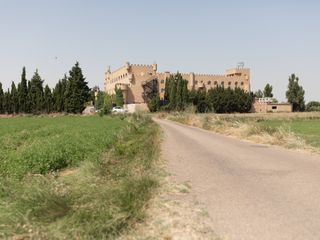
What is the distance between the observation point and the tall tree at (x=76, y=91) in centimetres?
9512

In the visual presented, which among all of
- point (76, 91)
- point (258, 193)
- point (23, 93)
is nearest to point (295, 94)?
point (76, 91)

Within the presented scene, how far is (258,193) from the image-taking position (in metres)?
8.62

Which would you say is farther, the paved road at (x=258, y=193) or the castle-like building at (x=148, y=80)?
the castle-like building at (x=148, y=80)

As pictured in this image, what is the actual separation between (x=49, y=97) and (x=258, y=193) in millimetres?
92252

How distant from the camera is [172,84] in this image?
105m

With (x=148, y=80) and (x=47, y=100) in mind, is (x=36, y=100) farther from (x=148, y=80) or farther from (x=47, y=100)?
(x=148, y=80)

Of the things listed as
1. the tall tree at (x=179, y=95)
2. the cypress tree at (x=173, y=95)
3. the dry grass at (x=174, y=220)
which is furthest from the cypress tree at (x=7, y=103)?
the dry grass at (x=174, y=220)

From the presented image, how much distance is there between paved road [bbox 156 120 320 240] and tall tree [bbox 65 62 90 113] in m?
82.2

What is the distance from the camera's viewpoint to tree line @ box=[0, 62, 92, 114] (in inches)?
3762

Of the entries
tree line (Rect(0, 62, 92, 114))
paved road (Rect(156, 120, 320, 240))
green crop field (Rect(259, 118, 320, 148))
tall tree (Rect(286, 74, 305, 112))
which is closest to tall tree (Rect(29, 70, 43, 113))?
tree line (Rect(0, 62, 92, 114))

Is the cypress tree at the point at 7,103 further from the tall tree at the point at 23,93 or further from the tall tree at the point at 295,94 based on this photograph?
the tall tree at the point at 295,94

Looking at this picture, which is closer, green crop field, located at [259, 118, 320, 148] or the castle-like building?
green crop field, located at [259, 118, 320, 148]

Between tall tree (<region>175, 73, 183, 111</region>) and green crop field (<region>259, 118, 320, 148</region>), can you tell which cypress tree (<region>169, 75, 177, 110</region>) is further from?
green crop field (<region>259, 118, 320, 148</region>)

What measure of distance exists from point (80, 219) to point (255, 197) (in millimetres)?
3422
